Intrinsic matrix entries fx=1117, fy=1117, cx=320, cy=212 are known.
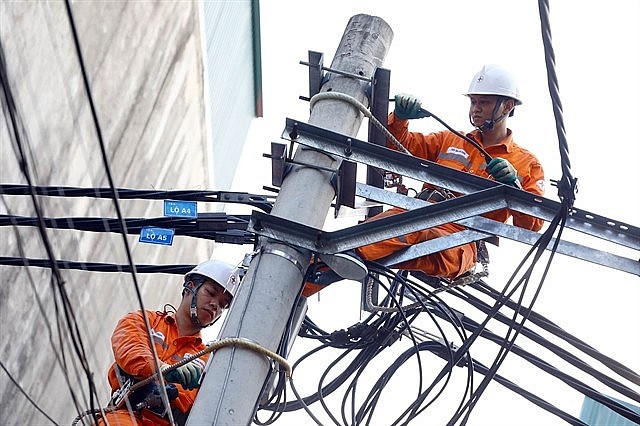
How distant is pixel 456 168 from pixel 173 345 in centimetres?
221

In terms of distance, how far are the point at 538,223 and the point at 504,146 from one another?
1092mm

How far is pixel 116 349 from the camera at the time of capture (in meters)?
6.63

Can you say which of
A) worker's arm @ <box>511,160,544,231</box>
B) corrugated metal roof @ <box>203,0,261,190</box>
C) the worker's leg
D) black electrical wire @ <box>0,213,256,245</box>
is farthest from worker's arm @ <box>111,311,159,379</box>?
corrugated metal roof @ <box>203,0,261,190</box>

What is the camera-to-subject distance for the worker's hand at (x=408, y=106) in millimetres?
6863

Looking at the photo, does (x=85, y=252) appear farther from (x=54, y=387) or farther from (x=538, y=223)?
(x=538, y=223)

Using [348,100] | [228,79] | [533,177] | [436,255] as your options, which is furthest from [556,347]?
[228,79]

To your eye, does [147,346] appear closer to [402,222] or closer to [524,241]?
[402,222]

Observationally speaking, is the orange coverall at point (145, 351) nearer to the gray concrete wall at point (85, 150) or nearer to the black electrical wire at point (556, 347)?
the gray concrete wall at point (85, 150)

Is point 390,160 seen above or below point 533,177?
below

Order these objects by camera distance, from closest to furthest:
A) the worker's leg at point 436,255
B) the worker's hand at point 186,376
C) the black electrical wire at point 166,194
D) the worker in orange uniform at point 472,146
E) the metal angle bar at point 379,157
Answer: the worker's hand at point 186,376, the metal angle bar at point 379,157, the worker's leg at point 436,255, the worker in orange uniform at point 472,146, the black electrical wire at point 166,194

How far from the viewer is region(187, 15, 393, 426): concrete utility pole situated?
496 cm

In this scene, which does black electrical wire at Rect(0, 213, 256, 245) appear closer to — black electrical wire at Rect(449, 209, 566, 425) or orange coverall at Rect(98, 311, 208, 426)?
orange coverall at Rect(98, 311, 208, 426)

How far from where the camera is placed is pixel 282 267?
5.53 meters

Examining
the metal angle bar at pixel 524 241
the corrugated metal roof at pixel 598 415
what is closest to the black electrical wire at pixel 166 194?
the metal angle bar at pixel 524 241
